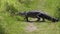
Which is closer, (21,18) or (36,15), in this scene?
(21,18)

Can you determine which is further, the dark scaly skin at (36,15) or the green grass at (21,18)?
the dark scaly skin at (36,15)

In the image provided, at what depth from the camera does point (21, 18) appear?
13.7m

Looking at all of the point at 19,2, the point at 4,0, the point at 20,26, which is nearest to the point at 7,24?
the point at 20,26

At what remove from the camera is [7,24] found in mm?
11328

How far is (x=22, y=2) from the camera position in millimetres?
17297

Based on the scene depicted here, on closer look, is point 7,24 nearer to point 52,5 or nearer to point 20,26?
point 20,26

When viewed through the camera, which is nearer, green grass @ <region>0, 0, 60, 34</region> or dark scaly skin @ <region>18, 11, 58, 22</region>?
green grass @ <region>0, 0, 60, 34</region>

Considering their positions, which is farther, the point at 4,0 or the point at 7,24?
the point at 4,0

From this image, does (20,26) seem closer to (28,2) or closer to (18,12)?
(18,12)

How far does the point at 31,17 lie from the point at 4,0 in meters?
2.59

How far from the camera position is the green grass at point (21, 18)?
11.1m

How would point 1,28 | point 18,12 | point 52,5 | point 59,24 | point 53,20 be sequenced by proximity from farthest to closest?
1. point 52,5
2. point 18,12
3. point 53,20
4. point 59,24
5. point 1,28

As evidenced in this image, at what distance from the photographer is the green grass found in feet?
36.3

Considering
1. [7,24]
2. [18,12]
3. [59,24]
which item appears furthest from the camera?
[18,12]
